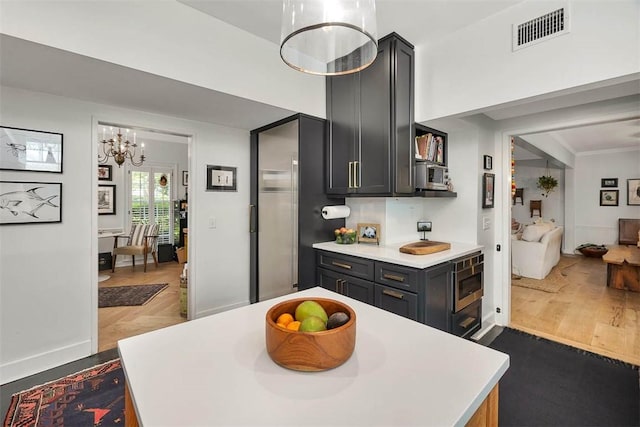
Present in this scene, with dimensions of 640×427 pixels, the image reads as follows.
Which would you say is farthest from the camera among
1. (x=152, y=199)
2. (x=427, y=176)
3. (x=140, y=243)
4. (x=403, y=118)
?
(x=152, y=199)

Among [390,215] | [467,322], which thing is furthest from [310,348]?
[467,322]

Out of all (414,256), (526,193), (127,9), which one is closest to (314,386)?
(414,256)

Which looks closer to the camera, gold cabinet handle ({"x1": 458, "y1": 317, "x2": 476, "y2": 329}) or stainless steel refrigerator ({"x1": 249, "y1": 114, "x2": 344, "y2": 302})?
gold cabinet handle ({"x1": 458, "y1": 317, "x2": 476, "y2": 329})

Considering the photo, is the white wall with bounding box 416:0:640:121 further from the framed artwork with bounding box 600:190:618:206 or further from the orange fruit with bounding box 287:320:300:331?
the framed artwork with bounding box 600:190:618:206

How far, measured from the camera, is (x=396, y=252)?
2535mm

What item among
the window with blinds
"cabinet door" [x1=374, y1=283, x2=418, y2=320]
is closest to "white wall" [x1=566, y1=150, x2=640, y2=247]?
"cabinet door" [x1=374, y1=283, x2=418, y2=320]

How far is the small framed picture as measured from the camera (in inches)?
113

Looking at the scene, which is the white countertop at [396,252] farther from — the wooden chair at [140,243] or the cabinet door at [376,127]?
the wooden chair at [140,243]

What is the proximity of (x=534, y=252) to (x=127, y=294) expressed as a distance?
6253mm

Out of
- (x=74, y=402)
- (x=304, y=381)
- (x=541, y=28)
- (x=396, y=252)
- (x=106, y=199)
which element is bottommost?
(x=74, y=402)

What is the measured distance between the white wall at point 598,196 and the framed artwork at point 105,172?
1046 centimetres

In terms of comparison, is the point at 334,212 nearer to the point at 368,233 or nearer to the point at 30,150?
the point at 368,233

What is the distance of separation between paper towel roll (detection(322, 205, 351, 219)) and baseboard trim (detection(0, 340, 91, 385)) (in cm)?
232

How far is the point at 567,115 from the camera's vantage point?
2729 mm
